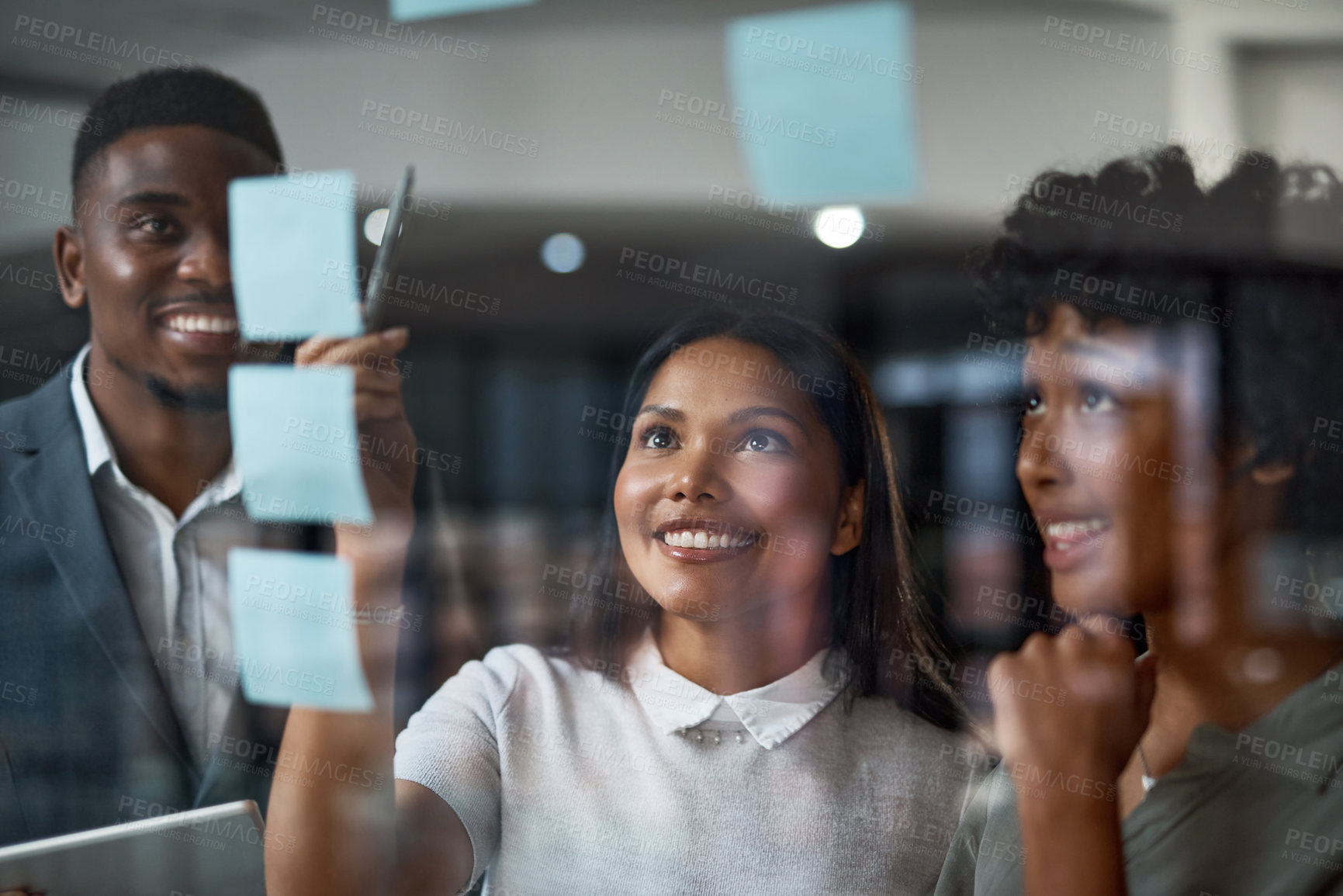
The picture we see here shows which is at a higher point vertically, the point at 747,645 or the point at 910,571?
the point at 910,571

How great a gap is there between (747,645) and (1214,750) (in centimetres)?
74

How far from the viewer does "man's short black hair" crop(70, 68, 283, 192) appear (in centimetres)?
169

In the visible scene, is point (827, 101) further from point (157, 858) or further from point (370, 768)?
point (157, 858)

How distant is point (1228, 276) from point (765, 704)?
3.37 ft

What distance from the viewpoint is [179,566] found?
169 cm

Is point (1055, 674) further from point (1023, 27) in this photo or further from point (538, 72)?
point (538, 72)

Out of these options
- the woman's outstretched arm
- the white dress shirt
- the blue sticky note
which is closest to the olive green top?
the woman's outstretched arm

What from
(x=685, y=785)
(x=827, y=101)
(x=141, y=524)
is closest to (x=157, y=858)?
(x=141, y=524)

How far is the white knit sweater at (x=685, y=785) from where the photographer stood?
150 cm

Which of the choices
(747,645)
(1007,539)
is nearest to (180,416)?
(747,645)

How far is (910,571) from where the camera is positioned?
154 centimetres

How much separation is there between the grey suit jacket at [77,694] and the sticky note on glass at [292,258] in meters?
0.38

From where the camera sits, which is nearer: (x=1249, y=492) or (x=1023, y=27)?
(x=1249, y=492)

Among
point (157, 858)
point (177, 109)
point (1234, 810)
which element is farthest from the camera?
point (177, 109)
